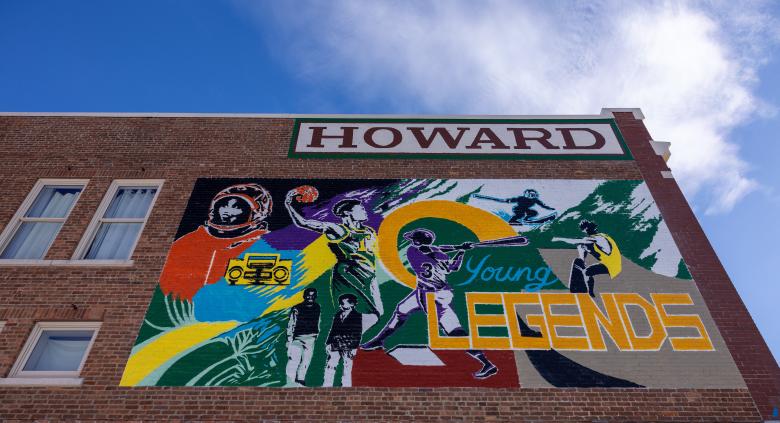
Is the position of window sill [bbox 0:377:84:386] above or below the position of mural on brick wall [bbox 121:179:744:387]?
below

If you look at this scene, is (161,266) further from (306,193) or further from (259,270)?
(306,193)

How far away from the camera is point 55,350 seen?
412 inches

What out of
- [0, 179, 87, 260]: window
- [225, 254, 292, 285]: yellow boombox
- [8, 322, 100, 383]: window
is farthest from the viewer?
[0, 179, 87, 260]: window

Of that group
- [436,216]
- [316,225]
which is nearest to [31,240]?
[316,225]

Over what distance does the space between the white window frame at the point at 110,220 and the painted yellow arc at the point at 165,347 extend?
2.19 metres

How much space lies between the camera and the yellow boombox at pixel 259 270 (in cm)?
1127

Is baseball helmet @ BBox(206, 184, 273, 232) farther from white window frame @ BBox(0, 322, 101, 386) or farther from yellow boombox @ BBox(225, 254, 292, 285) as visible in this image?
white window frame @ BBox(0, 322, 101, 386)

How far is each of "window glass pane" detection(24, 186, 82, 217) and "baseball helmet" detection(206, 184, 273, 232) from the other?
3383 mm

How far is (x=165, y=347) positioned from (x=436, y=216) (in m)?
5.94

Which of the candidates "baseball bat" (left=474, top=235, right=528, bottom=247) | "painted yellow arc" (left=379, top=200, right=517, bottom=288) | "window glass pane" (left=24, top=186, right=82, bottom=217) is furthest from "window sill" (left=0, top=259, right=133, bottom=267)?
"baseball bat" (left=474, top=235, right=528, bottom=247)

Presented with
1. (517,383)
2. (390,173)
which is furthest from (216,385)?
(390,173)

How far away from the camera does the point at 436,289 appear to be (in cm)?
1112

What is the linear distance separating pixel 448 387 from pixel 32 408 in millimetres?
A: 6819

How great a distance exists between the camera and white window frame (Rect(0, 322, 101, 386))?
9.76m
